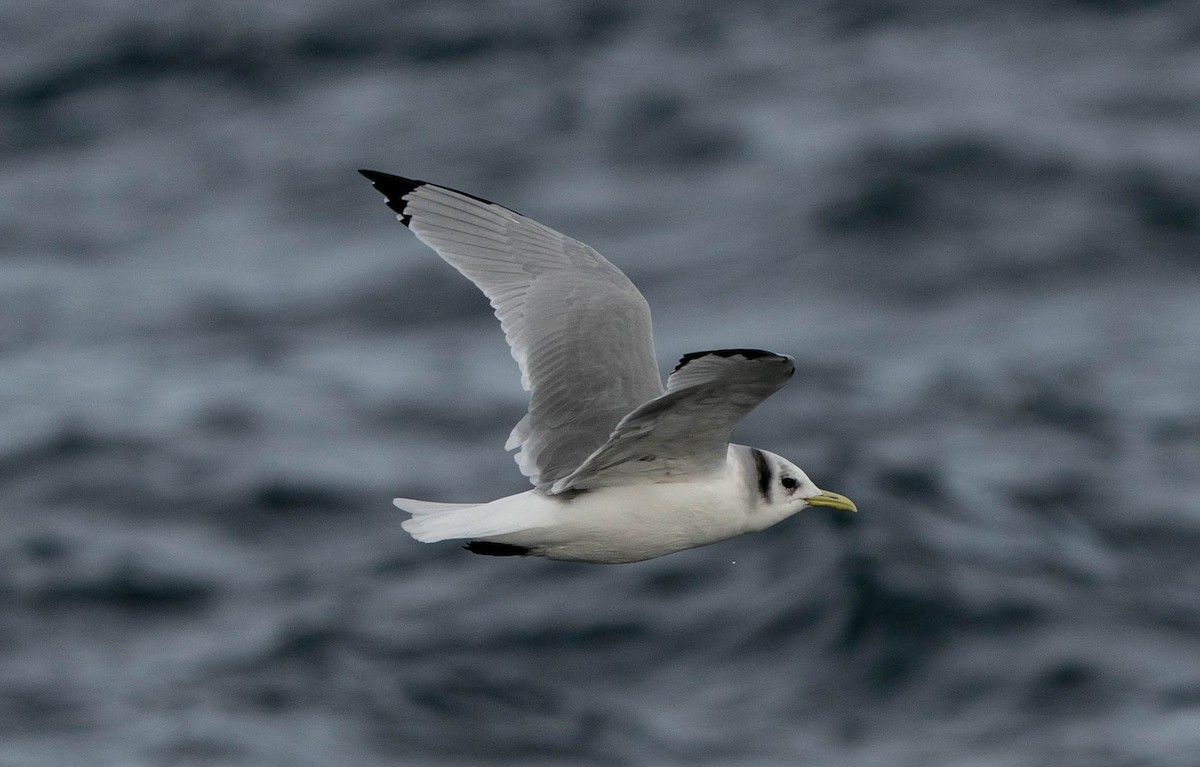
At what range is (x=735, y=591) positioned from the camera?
56.9 ft

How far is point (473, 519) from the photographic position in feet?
23.2

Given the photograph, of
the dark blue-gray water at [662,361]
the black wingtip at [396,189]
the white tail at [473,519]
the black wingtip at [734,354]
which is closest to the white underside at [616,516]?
the white tail at [473,519]

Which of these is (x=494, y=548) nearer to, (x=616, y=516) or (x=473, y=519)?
(x=473, y=519)

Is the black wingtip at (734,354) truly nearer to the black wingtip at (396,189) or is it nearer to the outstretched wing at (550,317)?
the outstretched wing at (550,317)

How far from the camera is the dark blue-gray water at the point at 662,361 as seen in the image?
1650 centimetres

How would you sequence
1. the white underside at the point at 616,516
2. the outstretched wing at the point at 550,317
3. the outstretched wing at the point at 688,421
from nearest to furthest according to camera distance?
the outstretched wing at the point at 688,421 → the white underside at the point at 616,516 → the outstretched wing at the point at 550,317

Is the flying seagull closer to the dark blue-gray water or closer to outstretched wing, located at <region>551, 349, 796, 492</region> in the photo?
outstretched wing, located at <region>551, 349, 796, 492</region>

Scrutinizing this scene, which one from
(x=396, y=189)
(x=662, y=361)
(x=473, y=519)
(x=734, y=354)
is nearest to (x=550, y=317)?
(x=396, y=189)

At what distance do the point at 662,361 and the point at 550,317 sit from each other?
10743 millimetres

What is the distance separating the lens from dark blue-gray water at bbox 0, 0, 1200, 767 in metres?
16.5

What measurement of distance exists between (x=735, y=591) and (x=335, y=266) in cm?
775

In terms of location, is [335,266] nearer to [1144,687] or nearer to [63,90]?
[63,90]

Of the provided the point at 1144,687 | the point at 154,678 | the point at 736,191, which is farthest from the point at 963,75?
the point at 154,678

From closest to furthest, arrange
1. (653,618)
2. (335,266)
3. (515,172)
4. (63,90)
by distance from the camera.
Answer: (653,618) → (335,266) → (515,172) → (63,90)
